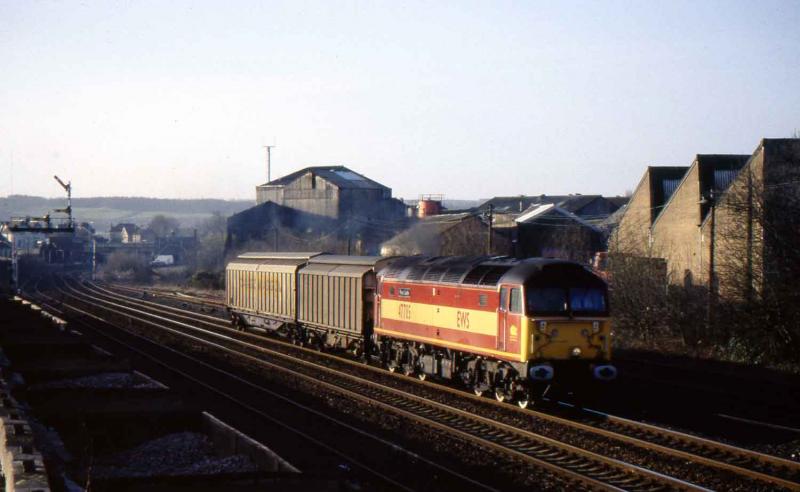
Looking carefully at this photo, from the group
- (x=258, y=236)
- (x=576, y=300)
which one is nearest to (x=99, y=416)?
(x=576, y=300)

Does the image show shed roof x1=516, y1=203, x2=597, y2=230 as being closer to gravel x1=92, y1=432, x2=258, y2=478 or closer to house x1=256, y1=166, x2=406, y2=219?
house x1=256, y1=166, x2=406, y2=219

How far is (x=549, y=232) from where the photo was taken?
62.4 metres

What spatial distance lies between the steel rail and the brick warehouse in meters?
12.2

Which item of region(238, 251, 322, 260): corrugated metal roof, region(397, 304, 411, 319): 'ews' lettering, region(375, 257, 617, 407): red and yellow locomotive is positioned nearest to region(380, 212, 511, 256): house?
region(238, 251, 322, 260): corrugated metal roof

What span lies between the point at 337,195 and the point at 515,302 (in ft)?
225

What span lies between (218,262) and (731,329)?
64.7 metres

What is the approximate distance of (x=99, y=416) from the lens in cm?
1684

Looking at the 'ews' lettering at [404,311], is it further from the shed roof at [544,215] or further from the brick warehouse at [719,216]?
the shed roof at [544,215]

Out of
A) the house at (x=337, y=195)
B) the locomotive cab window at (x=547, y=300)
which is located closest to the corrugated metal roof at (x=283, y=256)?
the locomotive cab window at (x=547, y=300)

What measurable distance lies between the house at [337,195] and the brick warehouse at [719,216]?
116ft

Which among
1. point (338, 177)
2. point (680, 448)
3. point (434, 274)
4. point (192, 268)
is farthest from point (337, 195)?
point (680, 448)

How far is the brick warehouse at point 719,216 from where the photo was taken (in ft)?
85.2

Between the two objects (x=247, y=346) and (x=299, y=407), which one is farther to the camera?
(x=247, y=346)

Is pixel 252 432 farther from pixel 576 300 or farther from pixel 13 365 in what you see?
pixel 13 365
